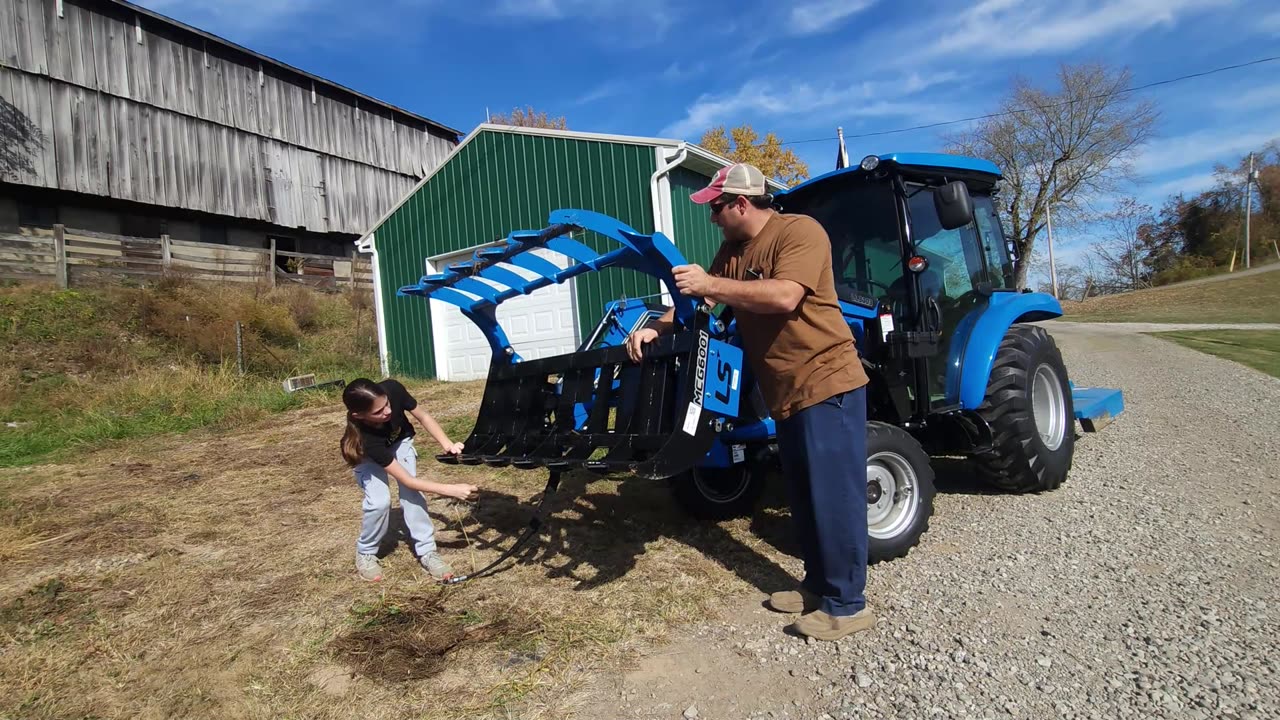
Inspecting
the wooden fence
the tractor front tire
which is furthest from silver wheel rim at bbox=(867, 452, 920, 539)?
the wooden fence

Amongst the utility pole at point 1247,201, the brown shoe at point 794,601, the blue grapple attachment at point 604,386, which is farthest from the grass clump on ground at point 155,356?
the utility pole at point 1247,201

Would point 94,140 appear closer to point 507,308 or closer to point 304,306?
point 304,306

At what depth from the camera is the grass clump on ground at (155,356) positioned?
9297mm

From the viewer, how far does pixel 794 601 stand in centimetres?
314

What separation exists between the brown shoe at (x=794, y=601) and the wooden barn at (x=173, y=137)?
1884 cm

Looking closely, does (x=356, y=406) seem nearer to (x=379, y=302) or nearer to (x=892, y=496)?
(x=892, y=496)

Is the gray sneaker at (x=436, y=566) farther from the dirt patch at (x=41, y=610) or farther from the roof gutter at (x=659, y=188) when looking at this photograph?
the roof gutter at (x=659, y=188)

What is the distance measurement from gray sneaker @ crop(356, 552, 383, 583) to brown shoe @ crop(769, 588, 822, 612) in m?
2.12

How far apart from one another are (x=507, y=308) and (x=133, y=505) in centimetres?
735

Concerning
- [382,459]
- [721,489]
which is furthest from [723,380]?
[382,459]

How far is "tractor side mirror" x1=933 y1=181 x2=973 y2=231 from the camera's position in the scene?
378cm

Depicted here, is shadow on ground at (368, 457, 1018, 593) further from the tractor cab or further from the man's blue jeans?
the tractor cab

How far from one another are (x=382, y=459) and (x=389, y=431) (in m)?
0.18

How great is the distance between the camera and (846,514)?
9.45 feet
